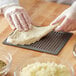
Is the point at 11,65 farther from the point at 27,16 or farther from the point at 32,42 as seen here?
the point at 27,16

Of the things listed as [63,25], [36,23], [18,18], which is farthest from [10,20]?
[63,25]

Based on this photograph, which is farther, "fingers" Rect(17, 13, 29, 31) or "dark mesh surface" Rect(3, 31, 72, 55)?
"fingers" Rect(17, 13, 29, 31)

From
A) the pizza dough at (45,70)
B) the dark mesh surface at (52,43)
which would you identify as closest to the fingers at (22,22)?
the dark mesh surface at (52,43)

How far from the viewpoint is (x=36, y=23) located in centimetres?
149

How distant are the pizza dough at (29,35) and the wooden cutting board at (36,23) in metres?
0.05

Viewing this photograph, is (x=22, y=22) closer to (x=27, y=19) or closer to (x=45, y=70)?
(x=27, y=19)

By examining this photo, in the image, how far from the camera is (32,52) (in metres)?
1.23

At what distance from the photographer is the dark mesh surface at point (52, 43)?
49.1 inches

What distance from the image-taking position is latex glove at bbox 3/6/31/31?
55.6 inches

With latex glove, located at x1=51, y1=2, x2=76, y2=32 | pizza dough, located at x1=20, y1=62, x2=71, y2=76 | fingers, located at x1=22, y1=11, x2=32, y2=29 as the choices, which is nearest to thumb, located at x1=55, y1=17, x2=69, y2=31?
latex glove, located at x1=51, y1=2, x2=76, y2=32

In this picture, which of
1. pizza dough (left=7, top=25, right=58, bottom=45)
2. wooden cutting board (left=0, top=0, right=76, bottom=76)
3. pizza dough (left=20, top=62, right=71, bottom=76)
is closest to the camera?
pizza dough (left=20, top=62, right=71, bottom=76)

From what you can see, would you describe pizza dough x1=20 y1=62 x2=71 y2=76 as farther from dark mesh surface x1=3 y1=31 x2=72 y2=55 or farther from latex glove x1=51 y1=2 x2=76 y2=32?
latex glove x1=51 y1=2 x2=76 y2=32

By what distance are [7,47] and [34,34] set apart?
171 mm

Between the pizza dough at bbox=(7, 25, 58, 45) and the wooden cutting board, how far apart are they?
0.15 ft
